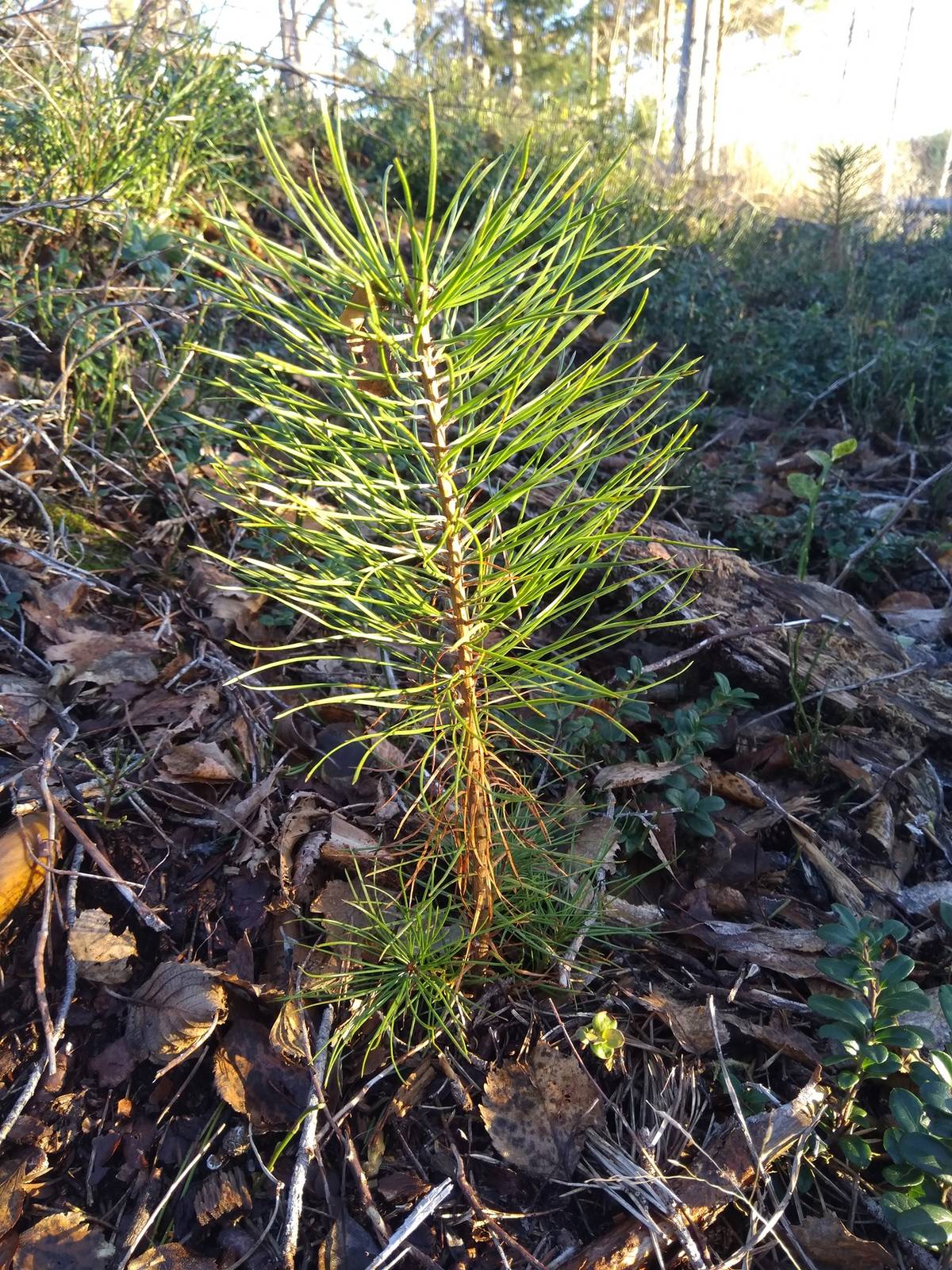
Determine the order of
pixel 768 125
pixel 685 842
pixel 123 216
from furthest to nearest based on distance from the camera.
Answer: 1. pixel 768 125
2. pixel 123 216
3. pixel 685 842

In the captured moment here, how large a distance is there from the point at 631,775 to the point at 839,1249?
0.91 metres

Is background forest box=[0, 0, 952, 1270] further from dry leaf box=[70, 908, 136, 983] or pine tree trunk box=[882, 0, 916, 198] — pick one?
pine tree trunk box=[882, 0, 916, 198]

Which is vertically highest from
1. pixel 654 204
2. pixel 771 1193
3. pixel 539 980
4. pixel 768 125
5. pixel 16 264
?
pixel 768 125

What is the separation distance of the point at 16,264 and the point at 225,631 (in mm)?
1818

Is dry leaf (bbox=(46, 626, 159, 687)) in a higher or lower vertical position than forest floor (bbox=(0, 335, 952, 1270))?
higher

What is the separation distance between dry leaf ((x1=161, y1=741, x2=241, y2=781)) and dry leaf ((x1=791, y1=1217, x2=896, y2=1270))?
1.35 m

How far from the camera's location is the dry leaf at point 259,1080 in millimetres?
1326

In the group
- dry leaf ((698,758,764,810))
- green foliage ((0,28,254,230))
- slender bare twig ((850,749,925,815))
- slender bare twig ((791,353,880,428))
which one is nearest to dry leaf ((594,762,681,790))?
dry leaf ((698,758,764,810))

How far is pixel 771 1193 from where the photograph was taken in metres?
1.24

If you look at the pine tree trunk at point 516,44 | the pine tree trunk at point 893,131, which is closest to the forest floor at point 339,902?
the pine tree trunk at point 516,44

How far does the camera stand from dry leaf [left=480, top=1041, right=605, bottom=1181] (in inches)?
51.4

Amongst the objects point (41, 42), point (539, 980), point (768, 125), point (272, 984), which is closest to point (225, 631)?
point (272, 984)

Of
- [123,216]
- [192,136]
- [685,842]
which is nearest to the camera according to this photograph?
[685,842]

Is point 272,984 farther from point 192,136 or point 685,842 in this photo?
point 192,136
